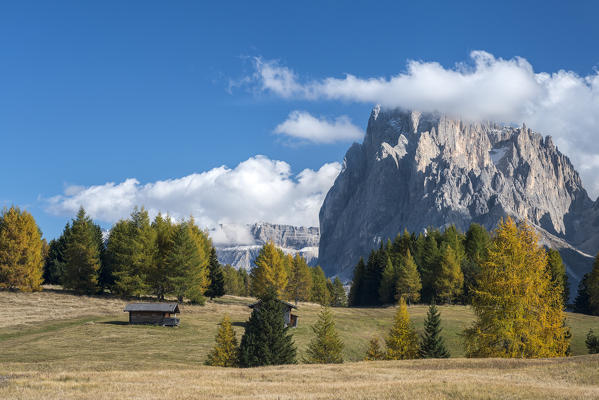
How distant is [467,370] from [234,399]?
15104 mm

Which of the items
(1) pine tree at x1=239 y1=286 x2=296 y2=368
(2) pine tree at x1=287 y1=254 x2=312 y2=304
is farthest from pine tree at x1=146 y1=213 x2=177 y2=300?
(1) pine tree at x1=239 y1=286 x2=296 y2=368

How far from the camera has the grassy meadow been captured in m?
20.5

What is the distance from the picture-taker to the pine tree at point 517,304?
1236 inches

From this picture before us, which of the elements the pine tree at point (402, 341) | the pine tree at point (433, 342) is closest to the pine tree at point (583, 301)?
the pine tree at point (433, 342)

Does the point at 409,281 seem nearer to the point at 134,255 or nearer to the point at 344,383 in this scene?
the point at 134,255

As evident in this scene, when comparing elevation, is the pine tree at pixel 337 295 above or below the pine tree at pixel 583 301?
below

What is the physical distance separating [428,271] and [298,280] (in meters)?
28.5

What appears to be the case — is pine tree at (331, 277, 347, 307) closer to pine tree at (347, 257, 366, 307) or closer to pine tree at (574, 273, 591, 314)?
pine tree at (347, 257, 366, 307)

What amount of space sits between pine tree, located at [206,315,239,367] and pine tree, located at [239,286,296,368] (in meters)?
1.68

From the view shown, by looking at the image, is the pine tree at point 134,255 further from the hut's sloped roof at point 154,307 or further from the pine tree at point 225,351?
the pine tree at point 225,351

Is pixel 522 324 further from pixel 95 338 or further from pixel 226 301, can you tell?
pixel 226 301

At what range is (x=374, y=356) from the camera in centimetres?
4891

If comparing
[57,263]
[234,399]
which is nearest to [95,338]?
[234,399]

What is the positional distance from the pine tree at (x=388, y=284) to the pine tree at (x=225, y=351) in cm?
5728
